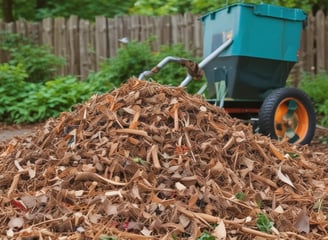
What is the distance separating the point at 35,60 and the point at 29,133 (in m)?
3.34

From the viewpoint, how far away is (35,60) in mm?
10500

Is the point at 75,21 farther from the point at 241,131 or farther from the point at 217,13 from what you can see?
the point at 241,131

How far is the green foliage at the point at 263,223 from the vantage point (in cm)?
353

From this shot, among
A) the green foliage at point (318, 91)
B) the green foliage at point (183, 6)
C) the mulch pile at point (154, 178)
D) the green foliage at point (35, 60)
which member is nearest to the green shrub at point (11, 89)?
the green foliage at point (35, 60)

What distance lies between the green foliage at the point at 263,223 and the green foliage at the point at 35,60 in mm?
7376

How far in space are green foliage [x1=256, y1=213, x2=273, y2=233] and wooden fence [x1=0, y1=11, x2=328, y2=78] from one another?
737 centimetres

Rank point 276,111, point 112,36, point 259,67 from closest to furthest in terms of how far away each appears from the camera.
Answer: point 276,111
point 259,67
point 112,36

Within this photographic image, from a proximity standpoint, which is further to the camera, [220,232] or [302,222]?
[302,222]

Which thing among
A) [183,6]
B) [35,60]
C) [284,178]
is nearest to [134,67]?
[35,60]

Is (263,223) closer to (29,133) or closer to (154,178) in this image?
(154,178)

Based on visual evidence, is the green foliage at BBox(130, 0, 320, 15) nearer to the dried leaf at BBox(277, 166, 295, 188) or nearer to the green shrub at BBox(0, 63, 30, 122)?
the green shrub at BBox(0, 63, 30, 122)

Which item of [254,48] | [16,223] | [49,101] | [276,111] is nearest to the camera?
[16,223]

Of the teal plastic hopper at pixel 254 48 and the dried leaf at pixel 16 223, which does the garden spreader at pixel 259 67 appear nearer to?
the teal plastic hopper at pixel 254 48

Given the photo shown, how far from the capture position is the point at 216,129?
4.43 meters
